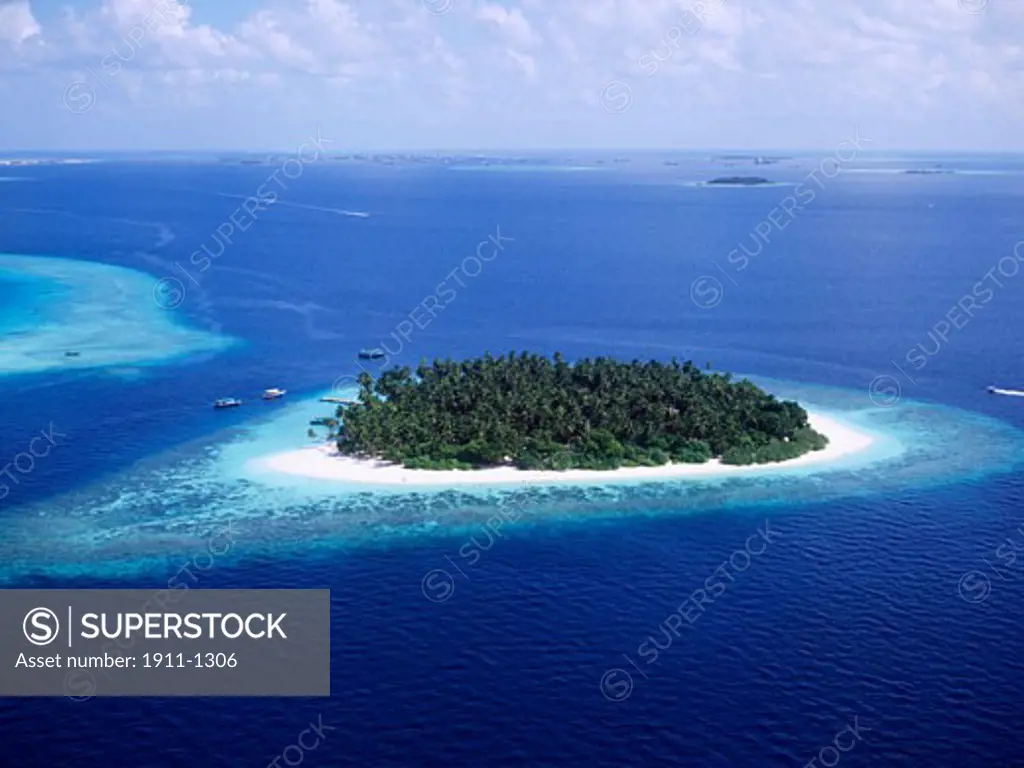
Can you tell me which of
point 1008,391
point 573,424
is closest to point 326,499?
point 573,424

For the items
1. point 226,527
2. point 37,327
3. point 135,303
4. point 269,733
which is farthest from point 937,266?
point 269,733

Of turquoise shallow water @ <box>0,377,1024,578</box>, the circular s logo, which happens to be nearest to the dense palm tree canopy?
turquoise shallow water @ <box>0,377,1024,578</box>

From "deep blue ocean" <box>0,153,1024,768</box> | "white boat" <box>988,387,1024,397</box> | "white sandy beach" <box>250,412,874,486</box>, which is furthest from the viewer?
"white boat" <box>988,387,1024,397</box>

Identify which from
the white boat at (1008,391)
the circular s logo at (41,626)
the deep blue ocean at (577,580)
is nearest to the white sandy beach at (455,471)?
the deep blue ocean at (577,580)

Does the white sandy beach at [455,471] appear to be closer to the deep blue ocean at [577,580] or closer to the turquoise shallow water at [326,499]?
the turquoise shallow water at [326,499]

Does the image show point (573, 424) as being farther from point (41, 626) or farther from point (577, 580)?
point (41, 626)

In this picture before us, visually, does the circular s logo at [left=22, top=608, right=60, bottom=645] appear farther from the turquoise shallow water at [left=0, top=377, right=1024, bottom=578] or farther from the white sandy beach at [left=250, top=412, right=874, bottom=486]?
the white sandy beach at [left=250, top=412, right=874, bottom=486]
